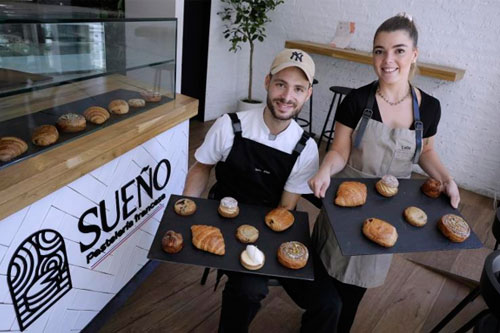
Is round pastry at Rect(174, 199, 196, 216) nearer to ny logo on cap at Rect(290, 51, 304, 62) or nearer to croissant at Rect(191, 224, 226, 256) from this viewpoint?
croissant at Rect(191, 224, 226, 256)

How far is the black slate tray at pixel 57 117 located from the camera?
3.94 feet

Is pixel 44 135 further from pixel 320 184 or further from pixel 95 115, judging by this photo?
pixel 320 184

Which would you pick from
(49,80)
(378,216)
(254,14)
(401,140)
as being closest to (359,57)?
(254,14)

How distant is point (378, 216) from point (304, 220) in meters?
0.25

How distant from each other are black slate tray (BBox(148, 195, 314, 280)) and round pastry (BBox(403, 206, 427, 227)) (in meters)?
0.33

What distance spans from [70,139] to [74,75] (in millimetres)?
247

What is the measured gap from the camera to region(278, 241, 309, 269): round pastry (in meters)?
1.02

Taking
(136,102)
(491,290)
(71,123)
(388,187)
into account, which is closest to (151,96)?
(136,102)

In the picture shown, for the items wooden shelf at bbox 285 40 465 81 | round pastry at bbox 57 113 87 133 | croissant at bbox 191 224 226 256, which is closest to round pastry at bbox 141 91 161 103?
round pastry at bbox 57 113 87 133

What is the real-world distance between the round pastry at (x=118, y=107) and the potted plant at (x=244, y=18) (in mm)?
2841

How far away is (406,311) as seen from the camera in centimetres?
199

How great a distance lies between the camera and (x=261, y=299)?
1280mm

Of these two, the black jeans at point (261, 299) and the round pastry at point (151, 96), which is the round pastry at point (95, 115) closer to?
the round pastry at point (151, 96)

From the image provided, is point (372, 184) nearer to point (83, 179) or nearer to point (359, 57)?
point (83, 179)
